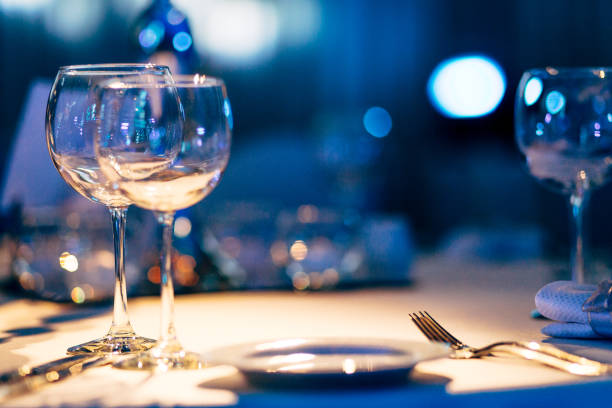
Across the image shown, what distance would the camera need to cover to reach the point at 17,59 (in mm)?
5781

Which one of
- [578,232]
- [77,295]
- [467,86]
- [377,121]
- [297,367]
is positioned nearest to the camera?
[297,367]

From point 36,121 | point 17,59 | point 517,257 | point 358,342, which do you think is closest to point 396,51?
point 17,59

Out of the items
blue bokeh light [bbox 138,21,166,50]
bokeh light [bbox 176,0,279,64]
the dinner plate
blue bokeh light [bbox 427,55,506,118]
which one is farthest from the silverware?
blue bokeh light [bbox 427,55,506,118]

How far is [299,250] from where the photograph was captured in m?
1.41

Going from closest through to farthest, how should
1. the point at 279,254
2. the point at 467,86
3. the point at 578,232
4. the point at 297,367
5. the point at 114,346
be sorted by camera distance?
the point at 297,367 < the point at 114,346 < the point at 578,232 < the point at 279,254 < the point at 467,86

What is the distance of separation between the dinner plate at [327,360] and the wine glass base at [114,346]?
0.14m

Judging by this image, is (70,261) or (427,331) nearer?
(427,331)

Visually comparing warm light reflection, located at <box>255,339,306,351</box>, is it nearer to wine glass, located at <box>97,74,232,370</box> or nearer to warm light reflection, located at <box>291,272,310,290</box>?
wine glass, located at <box>97,74,232,370</box>

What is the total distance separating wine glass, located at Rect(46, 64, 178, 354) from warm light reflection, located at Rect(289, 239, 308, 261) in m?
0.56

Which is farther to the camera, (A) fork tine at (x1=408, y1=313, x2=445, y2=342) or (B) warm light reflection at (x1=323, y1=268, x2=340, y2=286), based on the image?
(B) warm light reflection at (x1=323, y1=268, x2=340, y2=286)

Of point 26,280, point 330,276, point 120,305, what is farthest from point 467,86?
point 120,305

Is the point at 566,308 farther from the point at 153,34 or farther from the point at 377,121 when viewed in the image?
the point at 377,121

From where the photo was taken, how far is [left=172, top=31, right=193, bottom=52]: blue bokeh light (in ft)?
4.33

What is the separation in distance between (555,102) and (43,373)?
0.64 meters
